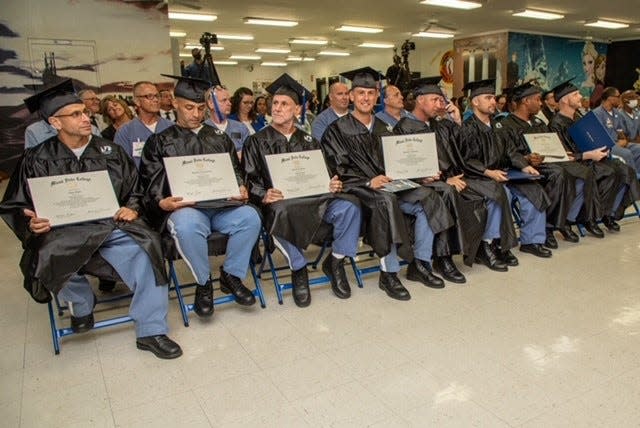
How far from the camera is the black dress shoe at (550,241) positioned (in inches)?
165

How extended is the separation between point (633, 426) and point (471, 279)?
171 cm

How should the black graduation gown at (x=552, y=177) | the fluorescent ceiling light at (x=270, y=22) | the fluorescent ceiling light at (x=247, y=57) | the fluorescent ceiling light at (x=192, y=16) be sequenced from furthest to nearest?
the fluorescent ceiling light at (x=247, y=57) → the fluorescent ceiling light at (x=270, y=22) → the fluorescent ceiling light at (x=192, y=16) → the black graduation gown at (x=552, y=177)

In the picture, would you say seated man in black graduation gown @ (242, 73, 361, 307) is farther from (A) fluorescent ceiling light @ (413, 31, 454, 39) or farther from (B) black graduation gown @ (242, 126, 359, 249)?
(A) fluorescent ceiling light @ (413, 31, 454, 39)

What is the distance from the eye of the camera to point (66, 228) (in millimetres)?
2535

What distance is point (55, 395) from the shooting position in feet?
7.22

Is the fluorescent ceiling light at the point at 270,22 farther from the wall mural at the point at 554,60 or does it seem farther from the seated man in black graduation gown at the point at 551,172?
the seated man in black graduation gown at the point at 551,172

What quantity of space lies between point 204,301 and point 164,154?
0.94 metres

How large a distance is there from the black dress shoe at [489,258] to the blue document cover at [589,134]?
1630 millimetres

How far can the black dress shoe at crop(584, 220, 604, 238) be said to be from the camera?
452 centimetres

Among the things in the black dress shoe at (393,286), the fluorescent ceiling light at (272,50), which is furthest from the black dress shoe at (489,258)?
the fluorescent ceiling light at (272,50)

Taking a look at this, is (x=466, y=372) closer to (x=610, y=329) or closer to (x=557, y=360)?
(x=557, y=360)

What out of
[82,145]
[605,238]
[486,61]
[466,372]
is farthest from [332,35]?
[466,372]

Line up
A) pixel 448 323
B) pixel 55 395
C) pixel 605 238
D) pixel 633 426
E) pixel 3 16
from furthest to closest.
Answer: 1. pixel 3 16
2. pixel 605 238
3. pixel 448 323
4. pixel 55 395
5. pixel 633 426

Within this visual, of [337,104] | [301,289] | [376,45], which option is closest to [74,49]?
[337,104]
